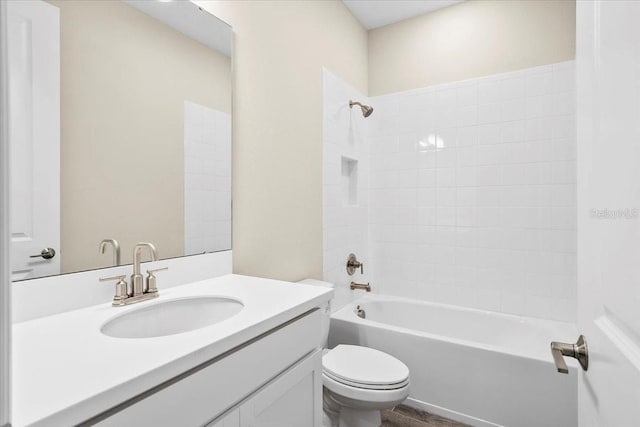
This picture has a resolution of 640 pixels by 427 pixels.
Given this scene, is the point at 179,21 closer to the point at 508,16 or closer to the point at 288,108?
the point at 288,108

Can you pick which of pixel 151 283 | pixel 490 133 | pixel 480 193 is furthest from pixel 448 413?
pixel 490 133

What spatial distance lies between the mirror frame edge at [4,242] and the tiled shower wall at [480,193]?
8.28 feet

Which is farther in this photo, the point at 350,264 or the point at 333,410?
the point at 350,264

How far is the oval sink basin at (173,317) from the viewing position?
0.95 meters

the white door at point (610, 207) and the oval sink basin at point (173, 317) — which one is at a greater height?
the white door at point (610, 207)

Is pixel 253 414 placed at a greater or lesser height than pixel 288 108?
lesser

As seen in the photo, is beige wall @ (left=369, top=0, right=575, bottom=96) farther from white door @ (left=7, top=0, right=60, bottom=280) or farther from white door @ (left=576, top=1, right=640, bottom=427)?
white door @ (left=7, top=0, right=60, bottom=280)

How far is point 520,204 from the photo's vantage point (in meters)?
2.25

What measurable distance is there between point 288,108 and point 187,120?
2.31 ft

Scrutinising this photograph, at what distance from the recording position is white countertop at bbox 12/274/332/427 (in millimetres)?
499

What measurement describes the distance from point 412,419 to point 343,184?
1627 millimetres

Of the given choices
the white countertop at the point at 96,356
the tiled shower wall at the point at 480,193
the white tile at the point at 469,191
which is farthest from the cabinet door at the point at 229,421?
the tiled shower wall at the point at 480,193

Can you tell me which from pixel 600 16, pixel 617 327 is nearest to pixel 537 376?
pixel 617 327

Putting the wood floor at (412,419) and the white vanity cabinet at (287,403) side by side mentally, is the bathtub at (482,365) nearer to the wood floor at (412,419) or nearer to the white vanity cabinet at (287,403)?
the wood floor at (412,419)
